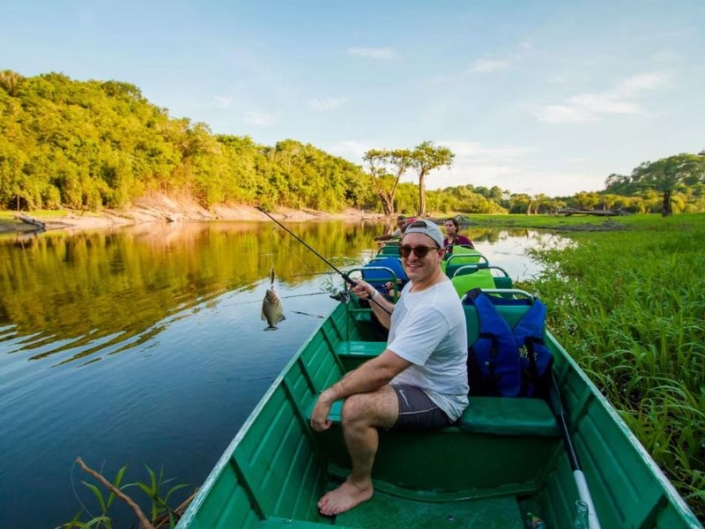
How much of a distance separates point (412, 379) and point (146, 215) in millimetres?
51769

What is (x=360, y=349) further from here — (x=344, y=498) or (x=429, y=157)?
(x=429, y=157)

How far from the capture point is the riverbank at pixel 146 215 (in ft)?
106

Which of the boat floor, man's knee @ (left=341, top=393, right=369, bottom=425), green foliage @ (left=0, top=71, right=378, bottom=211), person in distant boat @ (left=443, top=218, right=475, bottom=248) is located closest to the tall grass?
the boat floor

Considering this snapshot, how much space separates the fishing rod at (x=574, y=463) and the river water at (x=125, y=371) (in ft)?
10.9

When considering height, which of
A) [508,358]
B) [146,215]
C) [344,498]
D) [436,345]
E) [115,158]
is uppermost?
[115,158]

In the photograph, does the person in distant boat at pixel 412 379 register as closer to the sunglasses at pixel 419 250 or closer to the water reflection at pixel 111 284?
the sunglasses at pixel 419 250

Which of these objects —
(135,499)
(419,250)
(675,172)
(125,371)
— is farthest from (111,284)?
(675,172)

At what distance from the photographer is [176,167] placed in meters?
53.4

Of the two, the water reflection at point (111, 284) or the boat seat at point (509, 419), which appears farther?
the water reflection at point (111, 284)

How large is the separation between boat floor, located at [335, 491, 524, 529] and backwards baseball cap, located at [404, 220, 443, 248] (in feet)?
5.82

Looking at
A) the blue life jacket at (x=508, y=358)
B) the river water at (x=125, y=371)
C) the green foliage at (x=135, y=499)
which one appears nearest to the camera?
the green foliage at (x=135, y=499)

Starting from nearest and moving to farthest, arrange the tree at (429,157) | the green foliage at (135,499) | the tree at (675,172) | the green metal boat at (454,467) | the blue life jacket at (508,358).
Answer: the green metal boat at (454,467), the green foliage at (135,499), the blue life jacket at (508,358), the tree at (675,172), the tree at (429,157)

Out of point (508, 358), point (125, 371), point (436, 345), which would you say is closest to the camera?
point (436, 345)

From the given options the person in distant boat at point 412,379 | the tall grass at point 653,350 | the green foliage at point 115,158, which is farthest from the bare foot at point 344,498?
the green foliage at point 115,158
